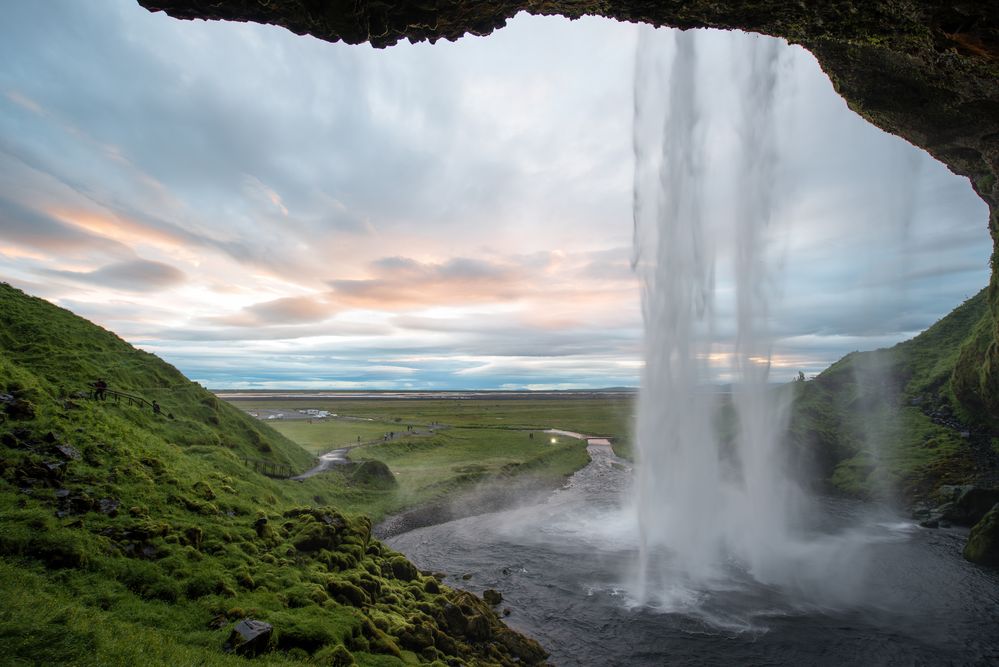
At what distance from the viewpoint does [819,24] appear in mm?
14242

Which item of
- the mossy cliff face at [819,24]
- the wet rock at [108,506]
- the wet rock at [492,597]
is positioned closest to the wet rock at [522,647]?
the wet rock at [492,597]

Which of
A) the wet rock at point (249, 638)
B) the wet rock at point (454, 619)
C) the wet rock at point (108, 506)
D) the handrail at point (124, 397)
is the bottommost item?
the wet rock at point (454, 619)

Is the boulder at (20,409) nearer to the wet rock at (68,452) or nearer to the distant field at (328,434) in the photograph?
the wet rock at (68,452)

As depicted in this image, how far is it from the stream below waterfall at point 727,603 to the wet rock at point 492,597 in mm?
504

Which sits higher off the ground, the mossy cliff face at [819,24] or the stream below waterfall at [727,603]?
the mossy cliff face at [819,24]

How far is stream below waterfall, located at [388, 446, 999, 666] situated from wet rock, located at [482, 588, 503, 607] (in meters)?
0.50

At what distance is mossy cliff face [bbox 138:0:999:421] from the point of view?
40.2 ft

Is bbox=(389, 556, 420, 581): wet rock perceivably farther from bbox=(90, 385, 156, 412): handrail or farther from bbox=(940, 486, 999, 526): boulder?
bbox=(940, 486, 999, 526): boulder

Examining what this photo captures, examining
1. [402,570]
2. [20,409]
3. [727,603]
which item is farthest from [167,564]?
[727,603]

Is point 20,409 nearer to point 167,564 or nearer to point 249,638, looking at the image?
point 167,564

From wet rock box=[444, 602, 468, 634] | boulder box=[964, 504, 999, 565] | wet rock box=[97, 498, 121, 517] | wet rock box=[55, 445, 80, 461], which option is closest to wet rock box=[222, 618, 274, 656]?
wet rock box=[97, 498, 121, 517]

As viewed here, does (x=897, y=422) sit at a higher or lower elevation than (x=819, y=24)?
lower

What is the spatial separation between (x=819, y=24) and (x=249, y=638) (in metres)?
27.4

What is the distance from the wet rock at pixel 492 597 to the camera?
26000 millimetres
